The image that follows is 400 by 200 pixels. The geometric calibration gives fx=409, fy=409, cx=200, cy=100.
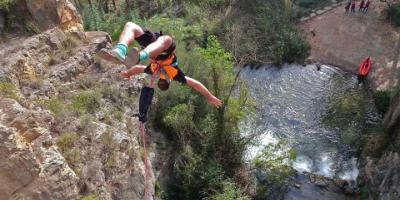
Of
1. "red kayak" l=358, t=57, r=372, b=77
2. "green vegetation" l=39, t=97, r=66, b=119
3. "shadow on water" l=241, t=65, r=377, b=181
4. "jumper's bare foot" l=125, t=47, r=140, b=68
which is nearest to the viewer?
"jumper's bare foot" l=125, t=47, r=140, b=68

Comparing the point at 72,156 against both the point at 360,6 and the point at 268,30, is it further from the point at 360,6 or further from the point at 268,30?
the point at 360,6

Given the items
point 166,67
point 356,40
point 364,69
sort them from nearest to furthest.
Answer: point 166,67
point 364,69
point 356,40

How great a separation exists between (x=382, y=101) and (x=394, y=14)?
7.40 m

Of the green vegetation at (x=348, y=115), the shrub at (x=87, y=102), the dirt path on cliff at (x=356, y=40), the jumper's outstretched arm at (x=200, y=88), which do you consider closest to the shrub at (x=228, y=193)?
the shrub at (x=87, y=102)

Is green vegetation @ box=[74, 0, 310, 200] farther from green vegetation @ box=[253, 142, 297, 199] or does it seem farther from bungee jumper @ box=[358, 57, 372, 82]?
bungee jumper @ box=[358, 57, 372, 82]

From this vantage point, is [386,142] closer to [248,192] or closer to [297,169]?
[297,169]

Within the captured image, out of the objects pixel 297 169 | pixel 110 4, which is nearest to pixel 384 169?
pixel 297 169

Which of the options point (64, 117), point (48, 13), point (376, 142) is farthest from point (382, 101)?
point (64, 117)

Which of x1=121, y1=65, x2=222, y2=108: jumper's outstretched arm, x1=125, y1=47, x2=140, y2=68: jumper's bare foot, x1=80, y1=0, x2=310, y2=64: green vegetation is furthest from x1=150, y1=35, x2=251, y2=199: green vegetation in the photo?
x1=80, y1=0, x2=310, y2=64: green vegetation

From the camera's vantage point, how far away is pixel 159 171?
1145 centimetres

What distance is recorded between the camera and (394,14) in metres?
22.2

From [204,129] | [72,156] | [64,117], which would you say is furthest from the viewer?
[204,129]

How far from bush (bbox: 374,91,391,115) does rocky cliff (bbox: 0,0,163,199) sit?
10363mm

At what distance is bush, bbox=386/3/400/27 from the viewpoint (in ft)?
72.1
